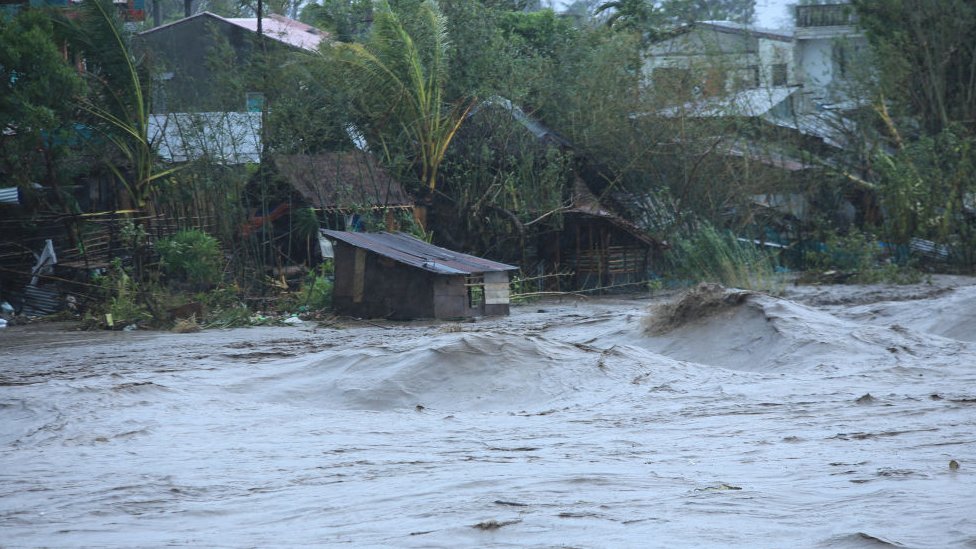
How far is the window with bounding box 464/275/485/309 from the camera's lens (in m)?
14.4

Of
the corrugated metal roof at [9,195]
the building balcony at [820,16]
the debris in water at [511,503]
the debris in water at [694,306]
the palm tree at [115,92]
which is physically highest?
the building balcony at [820,16]

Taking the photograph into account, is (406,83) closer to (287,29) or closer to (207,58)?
(207,58)

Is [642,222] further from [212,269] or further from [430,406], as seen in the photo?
[430,406]

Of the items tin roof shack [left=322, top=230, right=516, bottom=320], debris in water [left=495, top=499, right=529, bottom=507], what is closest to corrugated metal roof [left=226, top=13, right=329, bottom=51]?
tin roof shack [left=322, top=230, right=516, bottom=320]

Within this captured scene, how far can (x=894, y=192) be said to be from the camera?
2017 centimetres

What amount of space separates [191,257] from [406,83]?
5077 millimetres

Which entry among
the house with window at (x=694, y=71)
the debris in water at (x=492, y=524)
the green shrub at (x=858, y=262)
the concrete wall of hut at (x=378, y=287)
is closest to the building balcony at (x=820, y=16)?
the house with window at (x=694, y=71)

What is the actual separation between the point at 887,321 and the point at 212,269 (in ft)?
30.3

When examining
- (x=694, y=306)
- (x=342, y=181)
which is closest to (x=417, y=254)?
(x=342, y=181)

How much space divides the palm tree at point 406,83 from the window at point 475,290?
400 cm

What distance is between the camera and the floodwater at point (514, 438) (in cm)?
457

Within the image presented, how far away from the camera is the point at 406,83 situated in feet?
60.8

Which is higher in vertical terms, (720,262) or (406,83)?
(406,83)

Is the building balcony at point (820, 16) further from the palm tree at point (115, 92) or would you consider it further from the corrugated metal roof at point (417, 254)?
the palm tree at point (115, 92)
